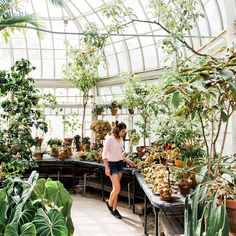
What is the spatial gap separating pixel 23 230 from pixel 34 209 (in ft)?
1.00

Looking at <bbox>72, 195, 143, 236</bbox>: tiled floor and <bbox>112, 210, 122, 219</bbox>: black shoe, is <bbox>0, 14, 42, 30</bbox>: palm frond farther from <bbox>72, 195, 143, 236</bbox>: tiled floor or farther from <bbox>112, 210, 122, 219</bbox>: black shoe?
<bbox>112, 210, 122, 219</bbox>: black shoe

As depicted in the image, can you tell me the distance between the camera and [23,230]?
211 centimetres

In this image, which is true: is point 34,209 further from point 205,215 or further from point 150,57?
point 150,57

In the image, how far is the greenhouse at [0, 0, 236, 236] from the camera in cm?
222

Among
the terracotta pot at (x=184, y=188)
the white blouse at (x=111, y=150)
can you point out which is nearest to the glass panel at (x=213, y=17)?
the white blouse at (x=111, y=150)

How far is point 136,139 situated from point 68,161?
1675 millimetres

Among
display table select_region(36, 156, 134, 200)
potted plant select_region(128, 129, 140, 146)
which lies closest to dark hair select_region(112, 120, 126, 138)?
potted plant select_region(128, 129, 140, 146)

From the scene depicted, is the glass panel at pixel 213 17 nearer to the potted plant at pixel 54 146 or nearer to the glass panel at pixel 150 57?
the glass panel at pixel 150 57

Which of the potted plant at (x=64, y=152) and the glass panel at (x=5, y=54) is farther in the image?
the glass panel at (x=5, y=54)

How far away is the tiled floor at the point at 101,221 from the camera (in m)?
4.45

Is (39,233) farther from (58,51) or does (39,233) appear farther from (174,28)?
(58,51)

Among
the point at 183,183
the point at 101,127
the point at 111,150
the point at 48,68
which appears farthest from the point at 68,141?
the point at 48,68

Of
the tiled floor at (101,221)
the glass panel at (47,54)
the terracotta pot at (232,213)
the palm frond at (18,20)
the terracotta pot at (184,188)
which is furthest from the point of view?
the glass panel at (47,54)

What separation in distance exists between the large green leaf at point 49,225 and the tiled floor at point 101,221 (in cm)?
226
